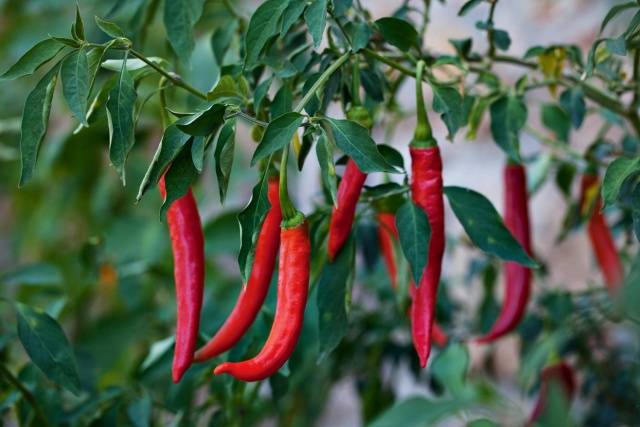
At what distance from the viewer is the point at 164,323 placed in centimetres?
145

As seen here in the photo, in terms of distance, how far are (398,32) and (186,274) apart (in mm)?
238

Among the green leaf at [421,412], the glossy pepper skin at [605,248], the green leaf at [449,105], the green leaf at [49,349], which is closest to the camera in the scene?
the green leaf at [421,412]

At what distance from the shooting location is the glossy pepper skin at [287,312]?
0.64 meters

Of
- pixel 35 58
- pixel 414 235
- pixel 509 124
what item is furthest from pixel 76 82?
pixel 509 124

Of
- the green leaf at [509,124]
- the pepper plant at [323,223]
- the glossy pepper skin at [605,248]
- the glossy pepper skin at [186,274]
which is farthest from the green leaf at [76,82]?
the glossy pepper skin at [605,248]

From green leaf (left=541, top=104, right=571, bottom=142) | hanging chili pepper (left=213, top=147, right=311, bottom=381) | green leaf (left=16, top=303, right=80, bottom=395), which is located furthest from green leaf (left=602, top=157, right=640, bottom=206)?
green leaf (left=16, top=303, right=80, bottom=395)

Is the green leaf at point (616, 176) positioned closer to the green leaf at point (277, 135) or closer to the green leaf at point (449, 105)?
the green leaf at point (449, 105)

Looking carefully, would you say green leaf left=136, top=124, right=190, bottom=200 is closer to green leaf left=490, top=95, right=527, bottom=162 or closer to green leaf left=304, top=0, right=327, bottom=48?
green leaf left=304, top=0, right=327, bottom=48

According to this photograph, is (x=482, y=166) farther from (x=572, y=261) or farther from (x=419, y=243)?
(x=419, y=243)

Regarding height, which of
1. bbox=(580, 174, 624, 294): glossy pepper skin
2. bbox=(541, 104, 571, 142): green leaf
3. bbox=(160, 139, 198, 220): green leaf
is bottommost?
bbox=(160, 139, 198, 220): green leaf

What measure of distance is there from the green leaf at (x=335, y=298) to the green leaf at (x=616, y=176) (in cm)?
19

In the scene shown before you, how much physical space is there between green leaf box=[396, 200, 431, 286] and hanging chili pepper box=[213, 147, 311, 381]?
0.07 m

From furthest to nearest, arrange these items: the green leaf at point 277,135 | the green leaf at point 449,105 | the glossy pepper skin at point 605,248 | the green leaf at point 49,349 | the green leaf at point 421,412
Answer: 1. the glossy pepper skin at point 605,248
2. the green leaf at point 49,349
3. the green leaf at point 449,105
4. the green leaf at point 277,135
5. the green leaf at point 421,412

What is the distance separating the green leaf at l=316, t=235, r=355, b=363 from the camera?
734 mm
